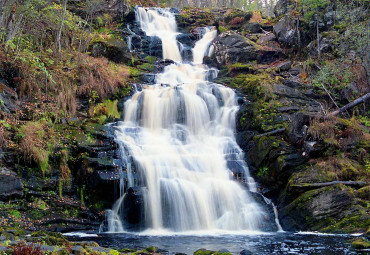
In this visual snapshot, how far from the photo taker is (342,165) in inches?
460

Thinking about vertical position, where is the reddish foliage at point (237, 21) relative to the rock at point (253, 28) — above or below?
above

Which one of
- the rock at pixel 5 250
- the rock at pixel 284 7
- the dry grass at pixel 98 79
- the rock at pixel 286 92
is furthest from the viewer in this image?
the rock at pixel 284 7

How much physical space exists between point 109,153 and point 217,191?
4.38 metres

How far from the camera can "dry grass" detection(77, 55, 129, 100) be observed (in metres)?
15.6

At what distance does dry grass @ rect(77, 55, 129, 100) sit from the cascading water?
1.24 m

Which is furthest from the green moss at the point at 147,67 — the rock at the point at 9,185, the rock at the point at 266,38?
the rock at the point at 9,185

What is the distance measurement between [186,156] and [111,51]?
10140mm

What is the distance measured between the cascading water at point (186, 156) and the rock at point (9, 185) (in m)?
3.10

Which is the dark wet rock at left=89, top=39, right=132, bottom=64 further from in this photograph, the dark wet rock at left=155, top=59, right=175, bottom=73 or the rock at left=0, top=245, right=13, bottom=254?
the rock at left=0, top=245, right=13, bottom=254

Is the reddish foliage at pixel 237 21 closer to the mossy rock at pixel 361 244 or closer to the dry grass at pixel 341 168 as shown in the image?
the dry grass at pixel 341 168

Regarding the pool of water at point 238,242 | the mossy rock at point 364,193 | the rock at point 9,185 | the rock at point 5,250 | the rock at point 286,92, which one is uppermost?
the rock at point 286,92

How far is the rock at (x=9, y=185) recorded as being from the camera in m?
9.85

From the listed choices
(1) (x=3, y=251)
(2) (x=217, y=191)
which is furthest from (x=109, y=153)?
(1) (x=3, y=251)

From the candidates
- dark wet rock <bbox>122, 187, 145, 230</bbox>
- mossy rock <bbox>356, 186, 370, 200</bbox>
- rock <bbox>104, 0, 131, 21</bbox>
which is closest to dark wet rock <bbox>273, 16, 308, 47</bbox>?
rock <bbox>104, 0, 131, 21</bbox>
